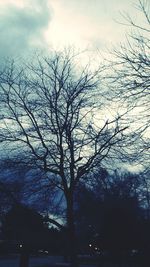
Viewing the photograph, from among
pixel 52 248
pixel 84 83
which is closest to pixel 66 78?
pixel 84 83

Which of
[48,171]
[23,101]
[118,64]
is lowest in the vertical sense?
[48,171]

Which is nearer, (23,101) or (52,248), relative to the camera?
(23,101)

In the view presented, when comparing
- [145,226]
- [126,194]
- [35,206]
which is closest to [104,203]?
[126,194]

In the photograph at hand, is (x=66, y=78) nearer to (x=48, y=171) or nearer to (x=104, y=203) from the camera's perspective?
(x=48, y=171)

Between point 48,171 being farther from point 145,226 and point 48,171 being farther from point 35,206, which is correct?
point 145,226

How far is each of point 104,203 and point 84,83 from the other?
74.4 feet

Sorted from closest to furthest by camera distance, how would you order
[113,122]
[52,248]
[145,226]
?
[113,122] → [145,226] → [52,248]


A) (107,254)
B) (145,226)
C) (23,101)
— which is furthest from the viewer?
(107,254)

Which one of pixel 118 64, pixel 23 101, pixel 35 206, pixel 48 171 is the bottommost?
A: pixel 35 206

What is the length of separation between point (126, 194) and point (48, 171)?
77.4 ft

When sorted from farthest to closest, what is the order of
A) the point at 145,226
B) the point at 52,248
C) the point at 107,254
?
the point at 52,248
the point at 107,254
the point at 145,226

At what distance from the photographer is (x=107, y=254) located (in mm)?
35750

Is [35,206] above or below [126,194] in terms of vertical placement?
below

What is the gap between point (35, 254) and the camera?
5900 cm
